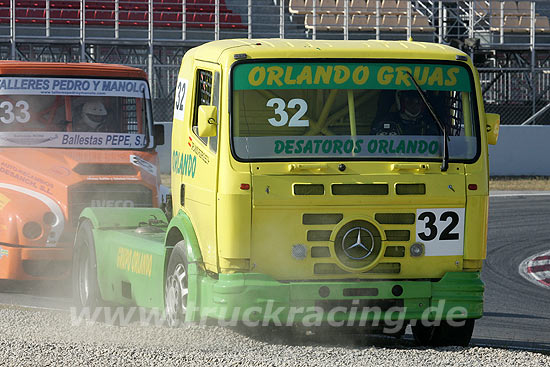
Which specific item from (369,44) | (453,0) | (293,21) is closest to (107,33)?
(293,21)

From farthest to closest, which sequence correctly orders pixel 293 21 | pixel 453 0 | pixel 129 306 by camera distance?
pixel 293 21, pixel 453 0, pixel 129 306

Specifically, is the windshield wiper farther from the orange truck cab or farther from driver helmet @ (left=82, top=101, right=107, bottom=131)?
driver helmet @ (left=82, top=101, right=107, bottom=131)

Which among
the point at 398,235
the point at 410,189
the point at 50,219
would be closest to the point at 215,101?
the point at 410,189

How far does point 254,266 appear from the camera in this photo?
726 centimetres

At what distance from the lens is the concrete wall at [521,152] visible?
25.0m

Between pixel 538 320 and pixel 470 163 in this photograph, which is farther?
pixel 538 320

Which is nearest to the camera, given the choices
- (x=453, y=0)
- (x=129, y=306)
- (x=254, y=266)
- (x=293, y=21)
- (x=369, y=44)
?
(x=254, y=266)

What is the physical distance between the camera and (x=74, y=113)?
11.5 m

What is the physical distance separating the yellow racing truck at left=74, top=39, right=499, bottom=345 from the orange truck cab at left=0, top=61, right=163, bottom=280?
10.9 ft

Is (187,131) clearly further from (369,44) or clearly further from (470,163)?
(470,163)

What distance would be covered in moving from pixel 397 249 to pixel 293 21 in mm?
23189

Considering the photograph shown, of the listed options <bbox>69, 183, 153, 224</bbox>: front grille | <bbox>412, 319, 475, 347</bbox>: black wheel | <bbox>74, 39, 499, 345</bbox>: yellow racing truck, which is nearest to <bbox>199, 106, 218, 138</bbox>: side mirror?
<bbox>74, 39, 499, 345</bbox>: yellow racing truck

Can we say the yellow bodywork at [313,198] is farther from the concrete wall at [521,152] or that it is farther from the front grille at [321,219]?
the concrete wall at [521,152]

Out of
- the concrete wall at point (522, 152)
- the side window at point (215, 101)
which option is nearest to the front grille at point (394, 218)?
the side window at point (215, 101)
